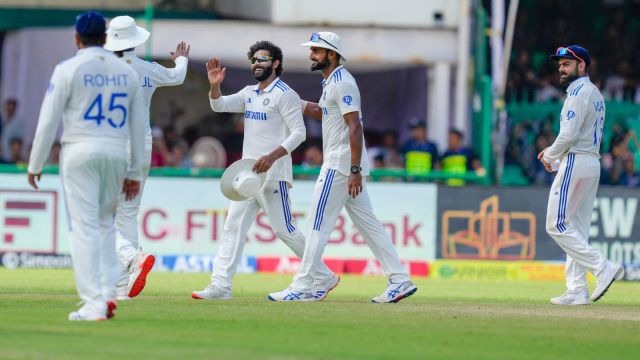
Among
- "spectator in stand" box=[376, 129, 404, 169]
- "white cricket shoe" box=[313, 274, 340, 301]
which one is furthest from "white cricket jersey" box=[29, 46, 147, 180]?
"spectator in stand" box=[376, 129, 404, 169]

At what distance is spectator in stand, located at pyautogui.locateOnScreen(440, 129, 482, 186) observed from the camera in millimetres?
23547

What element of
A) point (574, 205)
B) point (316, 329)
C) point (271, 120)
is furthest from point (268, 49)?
point (316, 329)

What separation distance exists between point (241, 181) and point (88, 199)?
2.89 meters

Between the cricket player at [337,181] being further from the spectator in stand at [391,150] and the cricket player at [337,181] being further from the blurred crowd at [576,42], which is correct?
the blurred crowd at [576,42]

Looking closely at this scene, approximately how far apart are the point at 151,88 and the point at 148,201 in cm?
854

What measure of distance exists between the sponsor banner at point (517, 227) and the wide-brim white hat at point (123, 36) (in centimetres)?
973

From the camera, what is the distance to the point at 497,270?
22.1 metres

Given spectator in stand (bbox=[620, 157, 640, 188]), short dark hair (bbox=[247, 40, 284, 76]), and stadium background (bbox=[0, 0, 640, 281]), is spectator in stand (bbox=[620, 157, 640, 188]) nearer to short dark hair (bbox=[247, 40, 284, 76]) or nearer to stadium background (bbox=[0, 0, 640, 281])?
stadium background (bbox=[0, 0, 640, 281])

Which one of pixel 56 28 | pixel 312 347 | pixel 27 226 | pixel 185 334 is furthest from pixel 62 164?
pixel 56 28

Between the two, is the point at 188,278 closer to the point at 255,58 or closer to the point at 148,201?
the point at 148,201

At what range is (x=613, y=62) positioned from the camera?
30.1 m

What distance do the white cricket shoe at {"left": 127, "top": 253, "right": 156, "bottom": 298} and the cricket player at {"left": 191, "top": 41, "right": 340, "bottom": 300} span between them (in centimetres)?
66

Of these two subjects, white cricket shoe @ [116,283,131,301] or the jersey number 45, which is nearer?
the jersey number 45

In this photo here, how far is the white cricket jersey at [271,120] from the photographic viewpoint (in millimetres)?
13648
